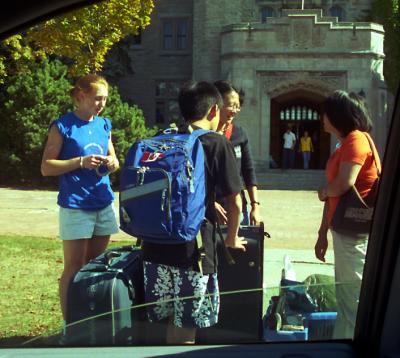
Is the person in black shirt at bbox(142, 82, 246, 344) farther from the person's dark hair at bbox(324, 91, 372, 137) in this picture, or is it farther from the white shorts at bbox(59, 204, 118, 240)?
the white shorts at bbox(59, 204, 118, 240)

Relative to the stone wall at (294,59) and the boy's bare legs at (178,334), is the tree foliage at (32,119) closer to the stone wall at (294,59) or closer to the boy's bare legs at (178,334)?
the stone wall at (294,59)

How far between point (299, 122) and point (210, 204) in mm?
28992

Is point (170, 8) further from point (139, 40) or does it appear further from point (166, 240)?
point (166, 240)

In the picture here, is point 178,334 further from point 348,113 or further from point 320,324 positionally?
point 348,113

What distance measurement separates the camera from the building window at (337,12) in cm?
3278

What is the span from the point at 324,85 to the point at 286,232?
1832 centimetres

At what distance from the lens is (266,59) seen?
92.0ft

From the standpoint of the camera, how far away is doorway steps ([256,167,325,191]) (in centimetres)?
2442

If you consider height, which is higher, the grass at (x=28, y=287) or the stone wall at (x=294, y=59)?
the stone wall at (x=294, y=59)

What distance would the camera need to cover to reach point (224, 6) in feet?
102

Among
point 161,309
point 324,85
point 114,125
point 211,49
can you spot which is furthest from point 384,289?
point 211,49

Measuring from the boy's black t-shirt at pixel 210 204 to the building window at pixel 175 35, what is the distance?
1201 inches

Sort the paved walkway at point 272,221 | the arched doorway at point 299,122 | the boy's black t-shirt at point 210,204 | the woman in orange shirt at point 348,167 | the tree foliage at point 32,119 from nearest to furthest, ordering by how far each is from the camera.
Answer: the boy's black t-shirt at point 210,204, the woman in orange shirt at point 348,167, the paved walkway at point 272,221, the tree foliage at point 32,119, the arched doorway at point 299,122

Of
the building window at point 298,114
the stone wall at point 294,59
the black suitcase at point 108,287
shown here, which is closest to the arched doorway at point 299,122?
the building window at point 298,114
